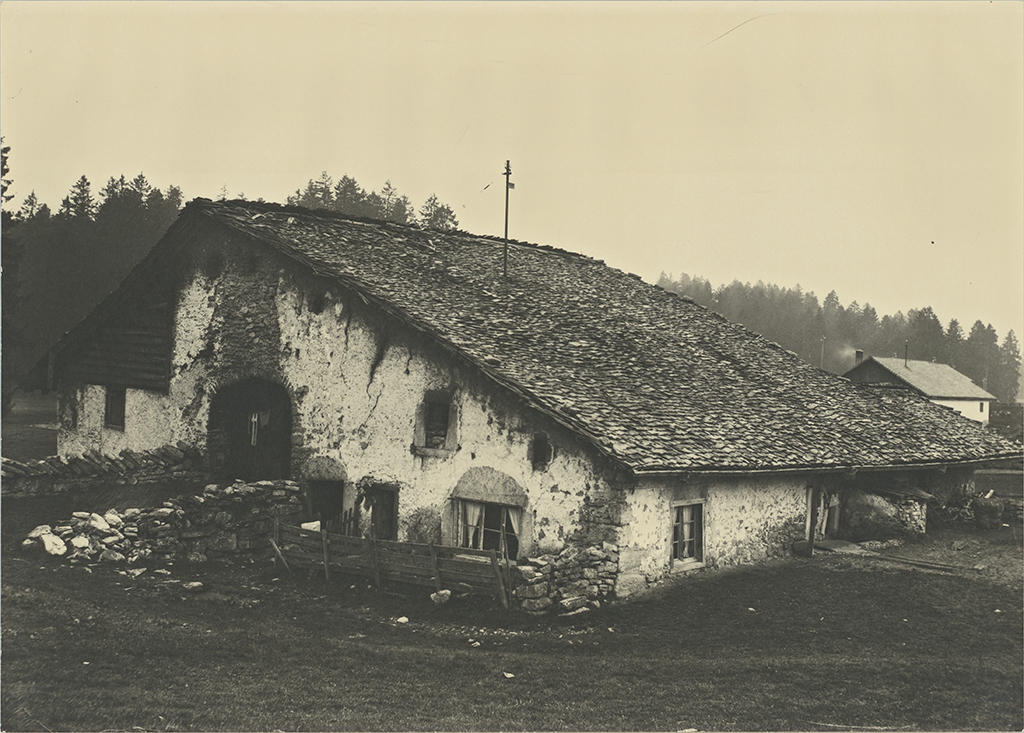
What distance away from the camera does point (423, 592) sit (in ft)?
42.8

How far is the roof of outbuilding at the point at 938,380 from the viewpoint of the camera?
35.4 metres

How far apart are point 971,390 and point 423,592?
32423 millimetres

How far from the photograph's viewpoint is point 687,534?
47.2 feet

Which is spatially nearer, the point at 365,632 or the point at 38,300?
the point at 365,632

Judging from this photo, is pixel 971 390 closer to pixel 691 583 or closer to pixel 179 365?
pixel 691 583

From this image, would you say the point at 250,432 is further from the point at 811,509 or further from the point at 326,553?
the point at 811,509

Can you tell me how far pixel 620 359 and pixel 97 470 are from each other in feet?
34.7

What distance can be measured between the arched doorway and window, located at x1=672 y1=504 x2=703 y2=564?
8.01m

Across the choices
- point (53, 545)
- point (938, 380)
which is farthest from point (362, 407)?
point (938, 380)

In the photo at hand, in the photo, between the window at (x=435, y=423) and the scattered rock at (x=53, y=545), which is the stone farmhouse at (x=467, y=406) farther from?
the scattered rock at (x=53, y=545)

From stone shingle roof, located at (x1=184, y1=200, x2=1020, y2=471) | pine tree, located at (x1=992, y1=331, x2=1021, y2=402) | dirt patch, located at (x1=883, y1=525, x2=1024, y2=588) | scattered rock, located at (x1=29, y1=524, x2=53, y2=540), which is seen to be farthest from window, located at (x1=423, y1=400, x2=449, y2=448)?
pine tree, located at (x1=992, y1=331, x2=1021, y2=402)

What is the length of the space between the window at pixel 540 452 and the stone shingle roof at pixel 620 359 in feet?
2.22

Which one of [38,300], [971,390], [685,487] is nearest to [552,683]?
[685,487]

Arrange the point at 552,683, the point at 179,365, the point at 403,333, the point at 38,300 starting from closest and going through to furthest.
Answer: the point at 552,683 < the point at 403,333 < the point at 179,365 < the point at 38,300
